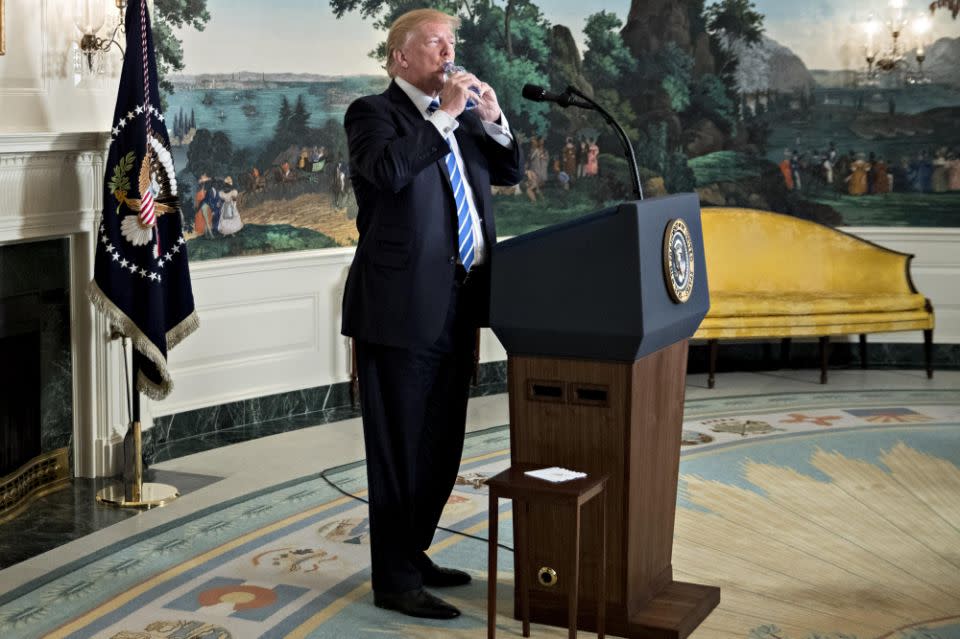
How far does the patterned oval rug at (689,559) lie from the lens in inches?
168

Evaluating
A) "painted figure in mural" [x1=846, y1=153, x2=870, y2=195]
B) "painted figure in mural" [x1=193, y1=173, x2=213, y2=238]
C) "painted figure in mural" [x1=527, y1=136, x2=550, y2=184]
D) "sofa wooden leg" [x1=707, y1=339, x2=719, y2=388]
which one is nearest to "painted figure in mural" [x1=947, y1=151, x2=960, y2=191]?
"painted figure in mural" [x1=846, y1=153, x2=870, y2=195]

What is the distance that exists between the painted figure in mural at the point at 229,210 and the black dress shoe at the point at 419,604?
397 cm

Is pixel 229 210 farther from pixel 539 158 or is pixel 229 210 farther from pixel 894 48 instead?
pixel 894 48

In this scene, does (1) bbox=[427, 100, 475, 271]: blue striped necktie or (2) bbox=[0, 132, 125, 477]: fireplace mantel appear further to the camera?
(2) bbox=[0, 132, 125, 477]: fireplace mantel

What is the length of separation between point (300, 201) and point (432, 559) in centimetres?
380

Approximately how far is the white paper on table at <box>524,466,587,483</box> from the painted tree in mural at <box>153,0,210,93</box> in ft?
14.6

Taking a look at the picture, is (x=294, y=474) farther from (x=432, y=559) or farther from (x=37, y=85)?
(x=37, y=85)

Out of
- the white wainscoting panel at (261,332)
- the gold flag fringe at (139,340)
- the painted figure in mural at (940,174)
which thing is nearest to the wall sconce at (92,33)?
the gold flag fringe at (139,340)

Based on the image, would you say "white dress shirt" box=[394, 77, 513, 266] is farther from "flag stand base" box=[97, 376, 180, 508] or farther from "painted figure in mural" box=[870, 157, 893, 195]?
"painted figure in mural" box=[870, 157, 893, 195]

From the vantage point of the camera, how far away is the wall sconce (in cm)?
614

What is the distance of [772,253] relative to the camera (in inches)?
380

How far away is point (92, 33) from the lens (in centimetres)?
617

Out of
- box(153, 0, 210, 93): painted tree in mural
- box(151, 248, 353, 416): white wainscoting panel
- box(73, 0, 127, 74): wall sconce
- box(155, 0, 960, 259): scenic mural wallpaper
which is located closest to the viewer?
box(73, 0, 127, 74): wall sconce

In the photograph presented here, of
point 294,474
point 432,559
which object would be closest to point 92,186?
point 294,474
